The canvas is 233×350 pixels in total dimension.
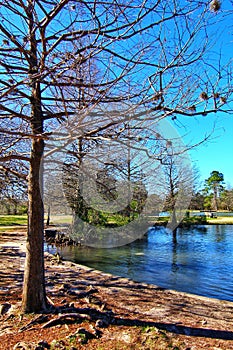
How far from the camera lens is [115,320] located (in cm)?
349

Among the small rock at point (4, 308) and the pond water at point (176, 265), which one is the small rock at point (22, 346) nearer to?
the small rock at point (4, 308)

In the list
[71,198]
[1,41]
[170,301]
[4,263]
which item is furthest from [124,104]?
[71,198]

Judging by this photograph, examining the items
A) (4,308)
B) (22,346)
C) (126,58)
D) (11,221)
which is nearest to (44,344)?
(22,346)

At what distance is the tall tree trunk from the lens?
3.60 metres

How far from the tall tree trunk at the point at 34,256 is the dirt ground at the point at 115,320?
18cm

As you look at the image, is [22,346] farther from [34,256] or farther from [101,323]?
[34,256]

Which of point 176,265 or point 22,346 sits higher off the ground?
point 22,346

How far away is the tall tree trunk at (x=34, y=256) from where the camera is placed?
3596mm

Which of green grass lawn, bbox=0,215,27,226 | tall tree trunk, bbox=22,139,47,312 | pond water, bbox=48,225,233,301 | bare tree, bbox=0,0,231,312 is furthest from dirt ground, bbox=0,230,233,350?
green grass lawn, bbox=0,215,27,226

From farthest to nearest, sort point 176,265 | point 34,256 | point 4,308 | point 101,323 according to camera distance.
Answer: point 176,265 → point 4,308 → point 34,256 → point 101,323

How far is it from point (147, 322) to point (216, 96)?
276cm

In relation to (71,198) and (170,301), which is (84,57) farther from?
(71,198)

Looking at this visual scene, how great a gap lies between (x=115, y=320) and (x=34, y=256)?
4.32 feet

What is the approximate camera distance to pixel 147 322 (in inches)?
135
